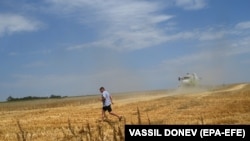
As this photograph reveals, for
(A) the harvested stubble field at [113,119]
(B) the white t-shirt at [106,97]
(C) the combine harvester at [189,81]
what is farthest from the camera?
(C) the combine harvester at [189,81]

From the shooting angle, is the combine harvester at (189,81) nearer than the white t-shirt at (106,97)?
No

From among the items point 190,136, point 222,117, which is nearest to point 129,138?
point 190,136

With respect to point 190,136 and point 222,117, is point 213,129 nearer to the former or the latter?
point 190,136

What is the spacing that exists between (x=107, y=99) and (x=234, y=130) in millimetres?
16470

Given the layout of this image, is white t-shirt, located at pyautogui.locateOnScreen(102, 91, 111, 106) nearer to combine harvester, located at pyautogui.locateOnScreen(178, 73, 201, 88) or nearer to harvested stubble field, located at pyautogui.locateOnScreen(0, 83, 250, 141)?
harvested stubble field, located at pyautogui.locateOnScreen(0, 83, 250, 141)

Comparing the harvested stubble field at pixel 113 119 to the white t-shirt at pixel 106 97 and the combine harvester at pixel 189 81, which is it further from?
the combine harvester at pixel 189 81

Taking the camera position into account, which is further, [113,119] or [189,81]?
[189,81]

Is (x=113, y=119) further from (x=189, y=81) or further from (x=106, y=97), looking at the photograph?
(x=189, y=81)

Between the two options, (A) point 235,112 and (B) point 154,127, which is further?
(A) point 235,112

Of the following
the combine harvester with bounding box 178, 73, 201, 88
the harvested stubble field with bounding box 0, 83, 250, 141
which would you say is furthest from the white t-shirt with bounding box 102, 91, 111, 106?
the combine harvester with bounding box 178, 73, 201, 88

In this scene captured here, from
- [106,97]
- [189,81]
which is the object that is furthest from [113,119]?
[189,81]

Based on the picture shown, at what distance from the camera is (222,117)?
761 inches

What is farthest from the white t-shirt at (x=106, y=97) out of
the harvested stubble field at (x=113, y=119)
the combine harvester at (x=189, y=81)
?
the combine harvester at (x=189, y=81)

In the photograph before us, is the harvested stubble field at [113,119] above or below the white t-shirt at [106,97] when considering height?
below
